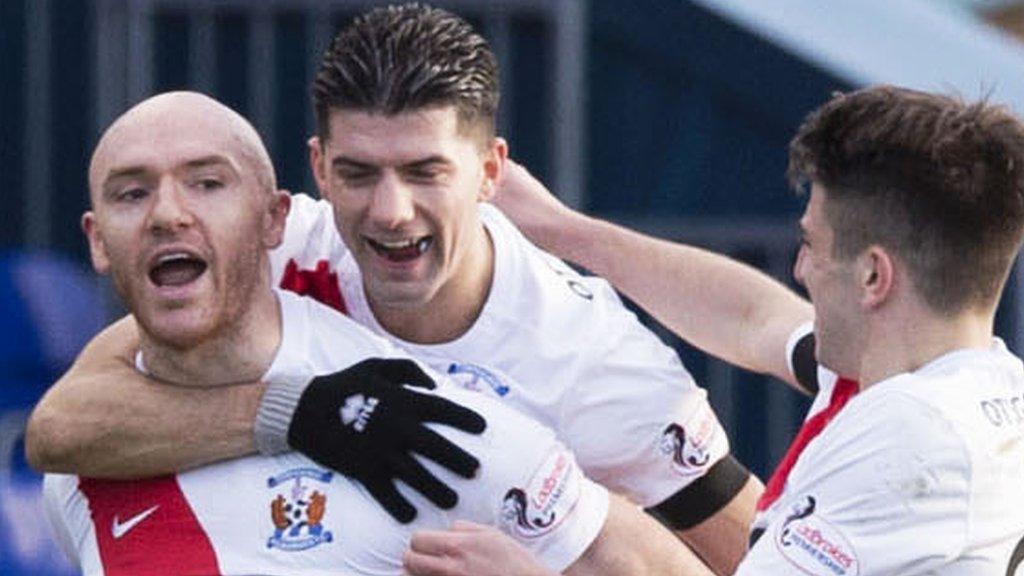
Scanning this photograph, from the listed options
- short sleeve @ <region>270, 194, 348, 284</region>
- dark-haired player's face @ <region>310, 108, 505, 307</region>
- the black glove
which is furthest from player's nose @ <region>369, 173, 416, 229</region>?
the black glove

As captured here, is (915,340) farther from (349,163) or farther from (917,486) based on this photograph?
(349,163)

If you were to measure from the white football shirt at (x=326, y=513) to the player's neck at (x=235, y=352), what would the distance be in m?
0.08

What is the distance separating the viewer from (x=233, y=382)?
193 inches

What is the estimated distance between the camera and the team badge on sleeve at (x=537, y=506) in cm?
472

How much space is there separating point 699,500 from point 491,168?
703 millimetres

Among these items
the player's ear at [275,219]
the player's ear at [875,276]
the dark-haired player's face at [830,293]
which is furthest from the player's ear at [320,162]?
the player's ear at [875,276]

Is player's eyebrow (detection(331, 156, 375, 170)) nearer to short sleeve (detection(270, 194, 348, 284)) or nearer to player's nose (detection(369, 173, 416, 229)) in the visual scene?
player's nose (detection(369, 173, 416, 229))

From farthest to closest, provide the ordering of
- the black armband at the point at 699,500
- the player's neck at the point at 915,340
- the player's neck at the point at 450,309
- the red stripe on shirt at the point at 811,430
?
the black armband at the point at 699,500 → the player's neck at the point at 450,309 → the red stripe on shirt at the point at 811,430 → the player's neck at the point at 915,340

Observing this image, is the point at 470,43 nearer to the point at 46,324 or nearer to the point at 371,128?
the point at 371,128

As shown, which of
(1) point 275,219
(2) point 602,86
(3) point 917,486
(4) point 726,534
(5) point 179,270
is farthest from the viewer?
(2) point 602,86

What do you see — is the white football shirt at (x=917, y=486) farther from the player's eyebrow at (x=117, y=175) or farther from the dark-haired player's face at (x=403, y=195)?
the player's eyebrow at (x=117, y=175)

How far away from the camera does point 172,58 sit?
866cm

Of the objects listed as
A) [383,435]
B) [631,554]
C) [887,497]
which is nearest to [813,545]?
[887,497]

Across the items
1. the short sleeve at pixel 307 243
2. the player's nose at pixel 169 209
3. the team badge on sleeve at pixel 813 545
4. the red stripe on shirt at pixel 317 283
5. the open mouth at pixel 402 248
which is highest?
the player's nose at pixel 169 209
